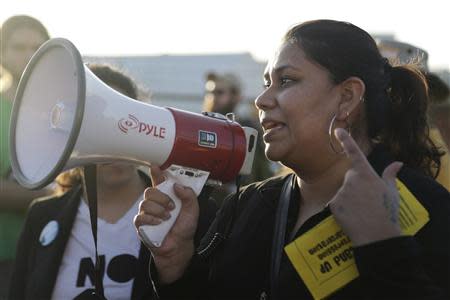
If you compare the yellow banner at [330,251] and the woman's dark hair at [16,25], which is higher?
the yellow banner at [330,251]

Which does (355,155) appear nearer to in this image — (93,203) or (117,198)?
(93,203)

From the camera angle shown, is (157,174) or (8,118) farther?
(8,118)

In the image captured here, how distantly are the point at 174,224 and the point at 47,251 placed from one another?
844mm

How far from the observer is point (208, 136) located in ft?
7.66

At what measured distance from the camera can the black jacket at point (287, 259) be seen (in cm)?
179

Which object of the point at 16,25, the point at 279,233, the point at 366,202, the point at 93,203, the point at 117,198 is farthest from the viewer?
the point at 16,25

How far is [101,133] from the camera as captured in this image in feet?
7.10

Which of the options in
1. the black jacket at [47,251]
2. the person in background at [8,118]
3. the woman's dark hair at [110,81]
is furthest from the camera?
the person in background at [8,118]

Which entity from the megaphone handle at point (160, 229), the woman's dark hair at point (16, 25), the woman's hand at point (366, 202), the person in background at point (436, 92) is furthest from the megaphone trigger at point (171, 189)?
the woman's dark hair at point (16, 25)

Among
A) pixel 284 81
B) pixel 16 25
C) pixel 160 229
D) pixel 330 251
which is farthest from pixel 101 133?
pixel 16 25

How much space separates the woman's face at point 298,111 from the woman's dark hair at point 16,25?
2.12 m

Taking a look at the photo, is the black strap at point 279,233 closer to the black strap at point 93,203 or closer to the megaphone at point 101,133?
the megaphone at point 101,133

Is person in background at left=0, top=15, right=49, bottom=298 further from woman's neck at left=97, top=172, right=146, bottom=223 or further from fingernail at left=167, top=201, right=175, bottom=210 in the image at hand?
fingernail at left=167, top=201, right=175, bottom=210

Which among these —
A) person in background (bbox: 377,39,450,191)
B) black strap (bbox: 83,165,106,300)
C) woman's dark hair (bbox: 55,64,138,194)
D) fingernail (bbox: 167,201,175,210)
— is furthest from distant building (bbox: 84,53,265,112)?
fingernail (bbox: 167,201,175,210)
